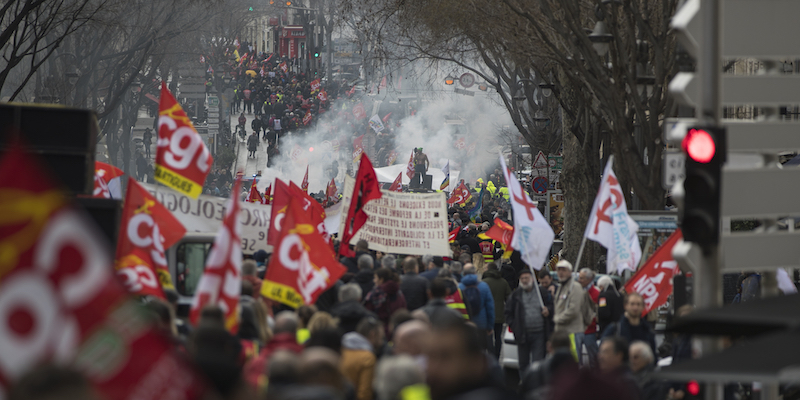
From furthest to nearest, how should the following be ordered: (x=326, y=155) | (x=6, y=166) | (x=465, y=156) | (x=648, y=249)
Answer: (x=465, y=156)
(x=326, y=155)
(x=648, y=249)
(x=6, y=166)

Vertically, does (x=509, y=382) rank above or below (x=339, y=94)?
below

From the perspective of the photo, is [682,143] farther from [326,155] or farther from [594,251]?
[326,155]

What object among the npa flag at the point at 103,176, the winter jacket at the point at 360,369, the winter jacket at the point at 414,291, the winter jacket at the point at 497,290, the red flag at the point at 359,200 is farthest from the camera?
the npa flag at the point at 103,176

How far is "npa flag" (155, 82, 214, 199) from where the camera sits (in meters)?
10.6

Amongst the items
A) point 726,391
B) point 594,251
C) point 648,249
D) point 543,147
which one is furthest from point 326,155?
point 726,391

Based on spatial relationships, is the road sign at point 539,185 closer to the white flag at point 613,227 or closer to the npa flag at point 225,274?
the white flag at point 613,227

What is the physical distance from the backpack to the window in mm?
3115

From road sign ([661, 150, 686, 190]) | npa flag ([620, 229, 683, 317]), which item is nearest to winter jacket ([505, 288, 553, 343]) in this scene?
npa flag ([620, 229, 683, 317])

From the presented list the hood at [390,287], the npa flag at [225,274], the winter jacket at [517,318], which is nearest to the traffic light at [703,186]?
the npa flag at [225,274]

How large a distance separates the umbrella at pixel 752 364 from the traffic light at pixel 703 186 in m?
1.39

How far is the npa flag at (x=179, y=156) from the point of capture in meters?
10.6

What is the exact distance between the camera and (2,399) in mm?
3223

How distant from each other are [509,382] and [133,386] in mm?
9955

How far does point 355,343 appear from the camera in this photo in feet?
22.8
